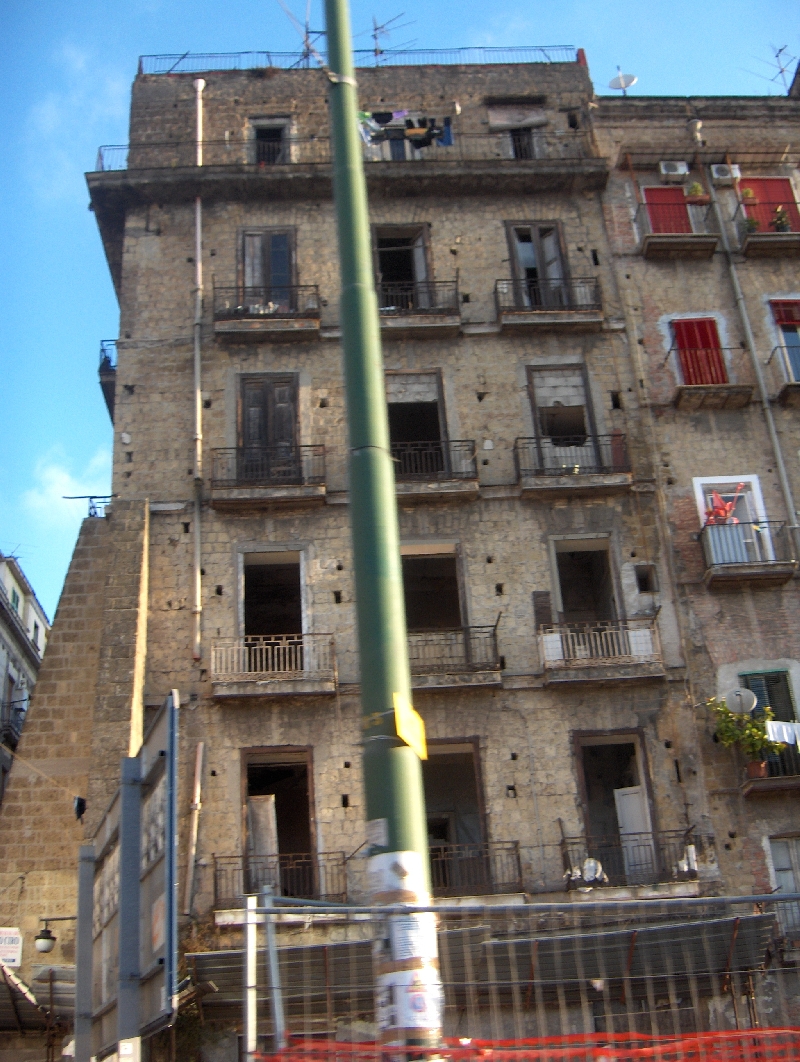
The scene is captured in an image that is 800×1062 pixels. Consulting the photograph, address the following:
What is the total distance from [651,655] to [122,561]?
397 inches

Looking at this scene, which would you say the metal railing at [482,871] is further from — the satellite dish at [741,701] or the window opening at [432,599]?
the window opening at [432,599]

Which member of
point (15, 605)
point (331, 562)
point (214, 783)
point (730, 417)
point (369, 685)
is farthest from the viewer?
point (15, 605)

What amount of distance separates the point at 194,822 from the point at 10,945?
11.4 ft

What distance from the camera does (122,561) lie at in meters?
22.6

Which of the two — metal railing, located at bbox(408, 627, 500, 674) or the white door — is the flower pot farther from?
metal railing, located at bbox(408, 627, 500, 674)

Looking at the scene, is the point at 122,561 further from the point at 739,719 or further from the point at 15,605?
the point at 15,605

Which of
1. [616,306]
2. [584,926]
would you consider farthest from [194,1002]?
[616,306]

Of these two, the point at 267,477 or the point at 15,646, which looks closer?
the point at 267,477

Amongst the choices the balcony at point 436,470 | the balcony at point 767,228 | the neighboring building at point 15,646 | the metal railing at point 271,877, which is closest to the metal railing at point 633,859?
the metal railing at point 271,877

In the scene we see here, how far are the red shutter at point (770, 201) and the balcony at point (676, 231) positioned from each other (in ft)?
3.63

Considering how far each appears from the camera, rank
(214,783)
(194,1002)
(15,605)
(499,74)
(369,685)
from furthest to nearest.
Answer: (15,605), (499,74), (214,783), (194,1002), (369,685)

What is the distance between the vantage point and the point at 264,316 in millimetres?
25047

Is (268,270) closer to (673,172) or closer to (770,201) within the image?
(673,172)

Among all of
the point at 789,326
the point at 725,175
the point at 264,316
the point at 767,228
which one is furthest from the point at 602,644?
the point at 725,175
